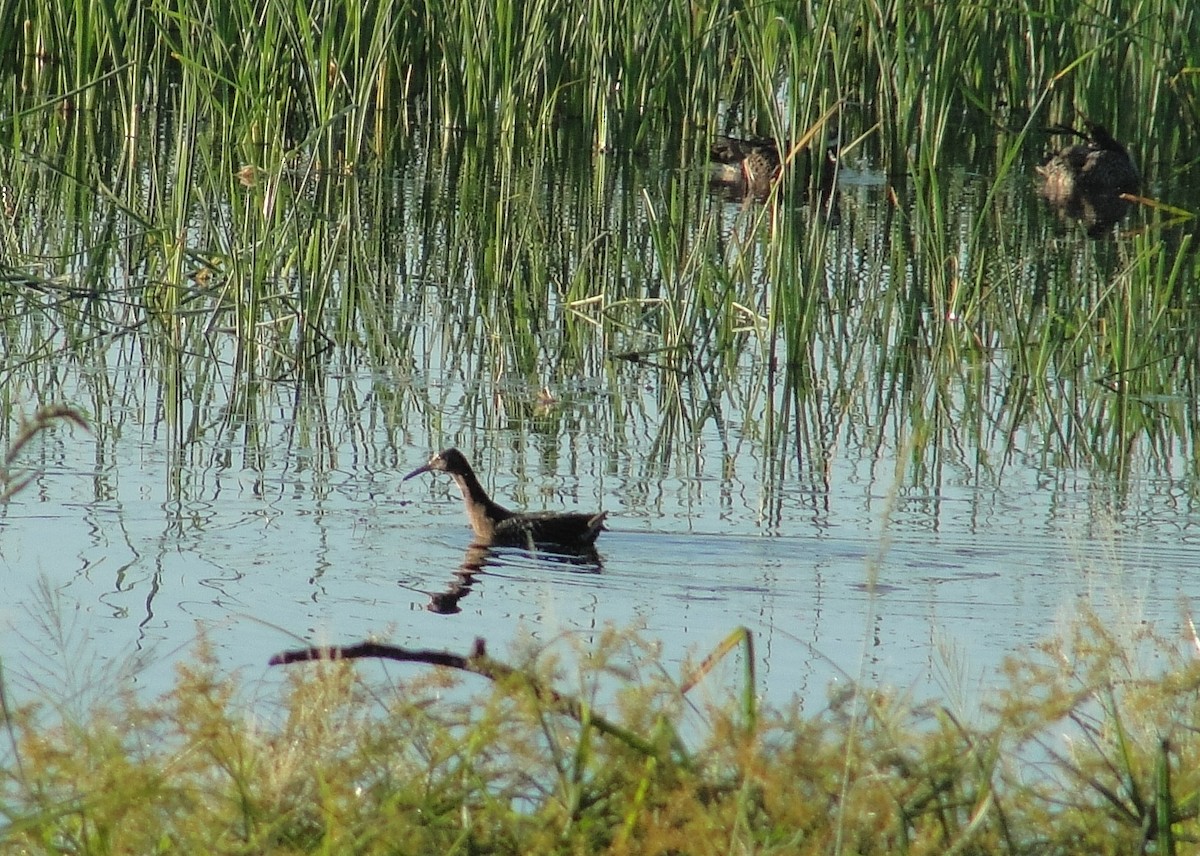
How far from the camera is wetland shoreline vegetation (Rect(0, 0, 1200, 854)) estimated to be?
260 cm

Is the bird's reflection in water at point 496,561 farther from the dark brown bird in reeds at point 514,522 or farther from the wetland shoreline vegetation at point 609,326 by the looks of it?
the wetland shoreline vegetation at point 609,326

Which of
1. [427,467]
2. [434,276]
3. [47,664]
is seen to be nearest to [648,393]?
[427,467]

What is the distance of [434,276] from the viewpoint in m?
10.1

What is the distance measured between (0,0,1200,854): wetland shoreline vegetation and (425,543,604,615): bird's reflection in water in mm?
600

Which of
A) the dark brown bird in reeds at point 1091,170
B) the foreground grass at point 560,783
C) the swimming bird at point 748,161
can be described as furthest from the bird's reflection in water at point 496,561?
the dark brown bird in reeds at point 1091,170

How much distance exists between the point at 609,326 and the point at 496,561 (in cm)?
324

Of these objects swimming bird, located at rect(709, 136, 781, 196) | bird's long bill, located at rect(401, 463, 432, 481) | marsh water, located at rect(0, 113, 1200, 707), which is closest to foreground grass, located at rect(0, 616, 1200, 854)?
marsh water, located at rect(0, 113, 1200, 707)

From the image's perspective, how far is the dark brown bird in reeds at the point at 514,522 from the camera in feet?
19.7

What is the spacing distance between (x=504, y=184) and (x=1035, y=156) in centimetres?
483

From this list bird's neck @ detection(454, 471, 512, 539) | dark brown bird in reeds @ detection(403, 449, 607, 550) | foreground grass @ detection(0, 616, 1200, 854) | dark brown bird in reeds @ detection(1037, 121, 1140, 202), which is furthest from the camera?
dark brown bird in reeds @ detection(1037, 121, 1140, 202)

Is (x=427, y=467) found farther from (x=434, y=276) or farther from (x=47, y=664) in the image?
(x=434, y=276)

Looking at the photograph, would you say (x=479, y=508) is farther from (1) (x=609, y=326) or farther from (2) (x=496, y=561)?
(1) (x=609, y=326)

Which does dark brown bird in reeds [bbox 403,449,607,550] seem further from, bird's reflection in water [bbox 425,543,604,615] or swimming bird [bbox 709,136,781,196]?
swimming bird [bbox 709,136,781,196]

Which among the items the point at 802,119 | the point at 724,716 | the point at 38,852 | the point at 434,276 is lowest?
the point at 38,852
